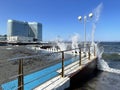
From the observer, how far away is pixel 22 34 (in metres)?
100

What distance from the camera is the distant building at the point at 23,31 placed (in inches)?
3590

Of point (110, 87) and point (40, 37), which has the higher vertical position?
point (40, 37)

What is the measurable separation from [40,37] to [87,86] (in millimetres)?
108795

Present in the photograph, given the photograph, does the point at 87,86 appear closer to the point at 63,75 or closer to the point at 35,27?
the point at 63,75

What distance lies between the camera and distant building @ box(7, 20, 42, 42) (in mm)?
91188

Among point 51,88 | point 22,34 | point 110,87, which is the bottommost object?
point 110,87

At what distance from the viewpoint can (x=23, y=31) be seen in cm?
10200

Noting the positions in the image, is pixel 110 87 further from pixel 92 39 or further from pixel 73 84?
pixel 92 39

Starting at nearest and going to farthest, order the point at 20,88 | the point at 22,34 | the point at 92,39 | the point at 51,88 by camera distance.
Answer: the point at 20,88 < the point at 51,88 < the point at 92,39 < the point at 22,34

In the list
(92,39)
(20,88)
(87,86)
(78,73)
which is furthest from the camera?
(92,39)

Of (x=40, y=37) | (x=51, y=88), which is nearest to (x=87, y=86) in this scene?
(x=51, y=88)

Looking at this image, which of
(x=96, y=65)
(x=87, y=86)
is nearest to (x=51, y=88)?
(x=87, y=86)

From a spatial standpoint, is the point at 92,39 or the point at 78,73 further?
the point at 92,39

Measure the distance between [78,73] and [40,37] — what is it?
108m
